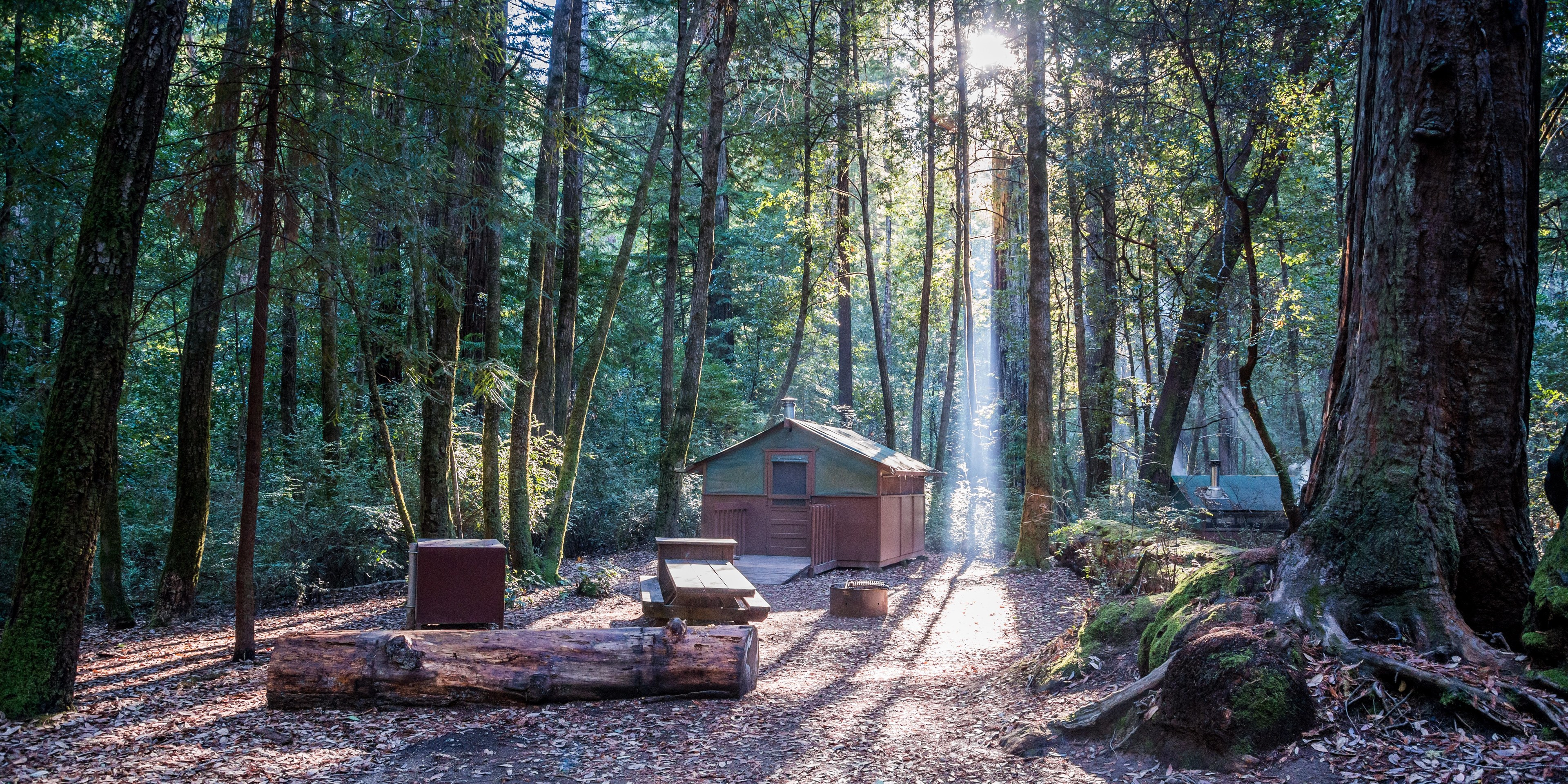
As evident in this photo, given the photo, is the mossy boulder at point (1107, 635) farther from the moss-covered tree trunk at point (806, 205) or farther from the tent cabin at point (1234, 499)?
the tent cabin at point (1234, 499)

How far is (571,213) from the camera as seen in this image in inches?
519

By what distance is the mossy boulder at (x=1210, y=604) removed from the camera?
4719 mm

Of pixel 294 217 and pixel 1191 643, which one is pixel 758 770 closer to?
pixel 1191 643

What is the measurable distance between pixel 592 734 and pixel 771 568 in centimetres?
1017

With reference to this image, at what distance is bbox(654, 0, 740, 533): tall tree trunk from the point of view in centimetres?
1314

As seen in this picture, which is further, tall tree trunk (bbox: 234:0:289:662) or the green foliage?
the green foliage

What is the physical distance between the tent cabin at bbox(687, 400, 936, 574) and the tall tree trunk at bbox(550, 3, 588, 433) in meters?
4.07

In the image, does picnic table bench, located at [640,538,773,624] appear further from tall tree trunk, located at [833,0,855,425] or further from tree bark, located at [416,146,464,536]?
tall tree trunk, located at [833,0,855,425]

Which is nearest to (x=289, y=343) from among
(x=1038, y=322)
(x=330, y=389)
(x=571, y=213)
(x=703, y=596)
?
(x=330, y=389)

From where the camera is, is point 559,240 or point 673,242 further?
point 673,242

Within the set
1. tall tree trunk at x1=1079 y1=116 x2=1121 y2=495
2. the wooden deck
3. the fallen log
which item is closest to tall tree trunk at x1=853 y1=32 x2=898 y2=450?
tall tree trunk at x1=1079 y1=116 x2=1121 y2=495

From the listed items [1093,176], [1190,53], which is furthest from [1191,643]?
[1093,176]

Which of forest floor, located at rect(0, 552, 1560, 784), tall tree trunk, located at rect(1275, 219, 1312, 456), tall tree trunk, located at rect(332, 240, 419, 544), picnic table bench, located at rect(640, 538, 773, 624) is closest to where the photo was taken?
forest floor, located at rect(0, 552, 1560, 784)

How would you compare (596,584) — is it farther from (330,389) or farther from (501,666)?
(501,666)
